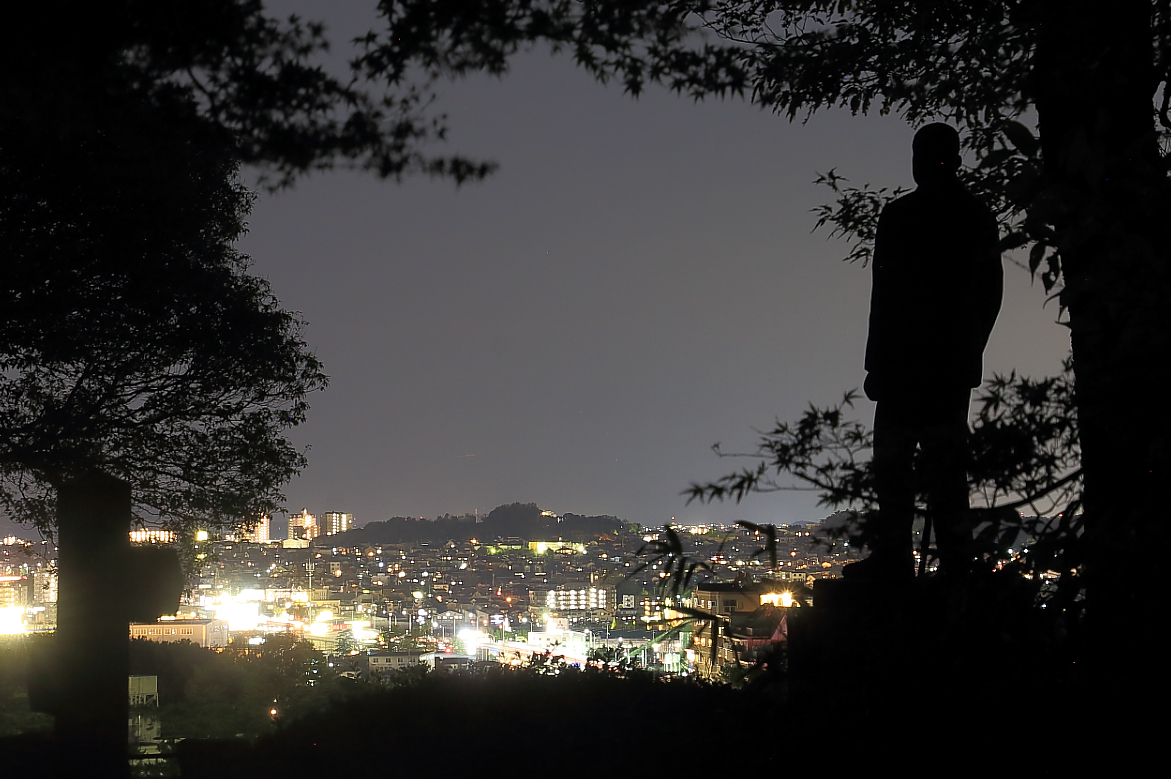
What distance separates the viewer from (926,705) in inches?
126

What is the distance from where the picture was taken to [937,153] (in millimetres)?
4918

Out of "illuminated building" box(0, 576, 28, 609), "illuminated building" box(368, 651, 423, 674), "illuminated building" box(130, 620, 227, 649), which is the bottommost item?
"illuminated building" box(130, 620, 227, 649)

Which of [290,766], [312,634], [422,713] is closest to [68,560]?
[290,766]

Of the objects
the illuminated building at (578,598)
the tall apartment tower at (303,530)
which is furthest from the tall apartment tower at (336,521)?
the illuminated building at (578,598)

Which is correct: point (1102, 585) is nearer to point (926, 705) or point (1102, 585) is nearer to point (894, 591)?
Answer: point (926, 705)

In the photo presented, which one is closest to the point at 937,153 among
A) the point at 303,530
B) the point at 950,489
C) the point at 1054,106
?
the point at 1054,106

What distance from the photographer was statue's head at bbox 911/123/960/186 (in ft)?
→ 16.1

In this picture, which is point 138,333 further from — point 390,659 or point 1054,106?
point 1054,106

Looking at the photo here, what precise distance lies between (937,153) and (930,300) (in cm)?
77

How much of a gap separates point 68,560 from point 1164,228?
3.93m

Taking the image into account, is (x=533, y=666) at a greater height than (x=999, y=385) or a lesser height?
lesser

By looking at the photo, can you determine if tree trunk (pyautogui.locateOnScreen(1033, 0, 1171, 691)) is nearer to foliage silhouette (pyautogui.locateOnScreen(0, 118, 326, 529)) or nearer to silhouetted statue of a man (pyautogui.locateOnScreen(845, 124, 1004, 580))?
silhouetted statue of a man (pyautogui.locateOnScreen(845, 124, 1004, 580))

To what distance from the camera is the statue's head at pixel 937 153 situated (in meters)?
4.91

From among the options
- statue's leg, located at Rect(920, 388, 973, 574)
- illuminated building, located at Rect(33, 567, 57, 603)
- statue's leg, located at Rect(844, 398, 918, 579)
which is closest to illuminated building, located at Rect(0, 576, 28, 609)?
illuminated building, located at Rect(33, 567, 57, 603)
